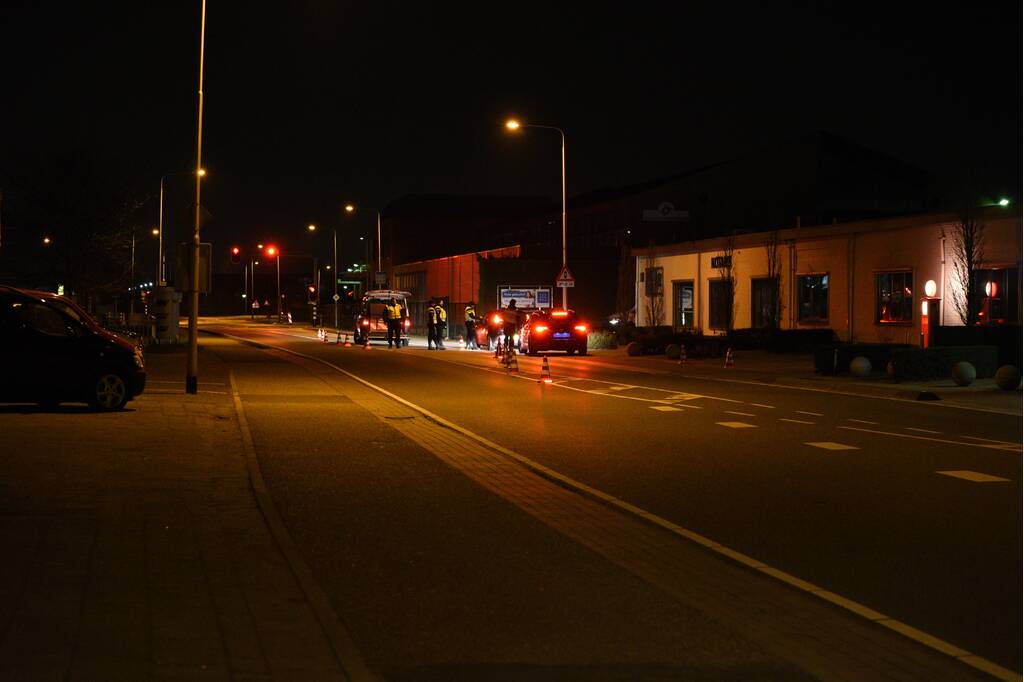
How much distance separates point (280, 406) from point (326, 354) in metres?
19.7

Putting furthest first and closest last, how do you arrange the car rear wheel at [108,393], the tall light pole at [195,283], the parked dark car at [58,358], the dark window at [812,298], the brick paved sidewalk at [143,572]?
1. the dark window at [812,298]
2. the tall light pole at [195,283]
3. the car rear wheel at [108,393]
4. the parked dark car at [58,358]
5. the brick paved sidewalk at [143,572]

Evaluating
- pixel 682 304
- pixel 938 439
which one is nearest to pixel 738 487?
pixel 938 439

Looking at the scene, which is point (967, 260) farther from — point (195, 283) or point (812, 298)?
point (195, 283)

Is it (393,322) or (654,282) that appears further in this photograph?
(654,282)

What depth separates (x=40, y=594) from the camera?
6.55 metres

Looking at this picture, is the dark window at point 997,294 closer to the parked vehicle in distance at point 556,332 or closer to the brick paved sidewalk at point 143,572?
the parked vehicle in distance at point 556,332

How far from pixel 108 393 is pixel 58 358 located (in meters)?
0.88

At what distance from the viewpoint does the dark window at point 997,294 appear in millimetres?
32344

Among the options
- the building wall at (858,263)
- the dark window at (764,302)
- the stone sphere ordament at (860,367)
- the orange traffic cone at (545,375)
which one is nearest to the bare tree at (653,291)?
the building wall at (858,263)

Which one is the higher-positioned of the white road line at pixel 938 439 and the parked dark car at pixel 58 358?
the parked dark car at pixel 58 358

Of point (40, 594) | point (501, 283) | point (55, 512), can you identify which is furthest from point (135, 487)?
point (501, 283)

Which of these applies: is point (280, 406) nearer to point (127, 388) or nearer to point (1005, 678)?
point (127, 388)

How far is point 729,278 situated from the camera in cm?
4556

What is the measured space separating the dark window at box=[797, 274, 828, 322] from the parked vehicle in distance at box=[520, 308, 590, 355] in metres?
8.34
